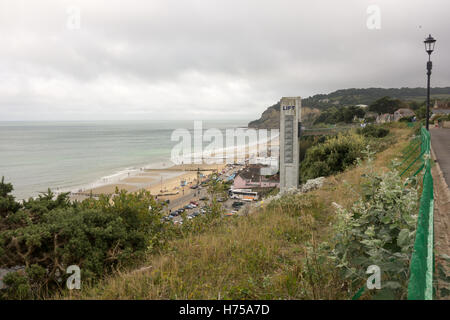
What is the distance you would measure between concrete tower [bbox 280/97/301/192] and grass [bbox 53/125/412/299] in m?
14.2

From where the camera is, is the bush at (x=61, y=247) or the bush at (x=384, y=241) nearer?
the bush at (x=384, y=241)

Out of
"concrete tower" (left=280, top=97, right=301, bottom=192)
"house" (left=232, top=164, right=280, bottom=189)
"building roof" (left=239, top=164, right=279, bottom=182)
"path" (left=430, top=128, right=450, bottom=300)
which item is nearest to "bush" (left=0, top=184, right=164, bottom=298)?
"path" (left=430, top=128, right=450, bottom=300)

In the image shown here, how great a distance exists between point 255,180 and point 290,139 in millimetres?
16569

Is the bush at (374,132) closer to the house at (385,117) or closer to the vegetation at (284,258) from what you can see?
the vegetation at (284,258)

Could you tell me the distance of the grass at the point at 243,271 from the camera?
295cm

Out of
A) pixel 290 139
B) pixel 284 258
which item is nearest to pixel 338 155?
pixel 290 139

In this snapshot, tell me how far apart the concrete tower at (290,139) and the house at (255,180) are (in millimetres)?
12475

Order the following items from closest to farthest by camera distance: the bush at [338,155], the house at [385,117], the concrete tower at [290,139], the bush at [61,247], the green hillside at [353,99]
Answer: the bush at [61,247], the bush at [338,155], the concrete tower at [290,139], the house at [385,117], the green hillside at [353,99]

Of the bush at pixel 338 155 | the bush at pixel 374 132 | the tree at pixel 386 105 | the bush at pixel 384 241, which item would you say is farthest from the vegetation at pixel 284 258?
the tree at pixel 386 105

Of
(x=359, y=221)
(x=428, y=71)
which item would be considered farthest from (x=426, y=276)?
(x=428, y=71)

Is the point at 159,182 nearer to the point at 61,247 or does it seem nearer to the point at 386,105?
the point at 61,247

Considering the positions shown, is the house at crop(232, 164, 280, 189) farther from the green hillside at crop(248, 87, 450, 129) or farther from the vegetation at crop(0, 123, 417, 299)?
the green hillside at crop(248, 87, 450, 129)

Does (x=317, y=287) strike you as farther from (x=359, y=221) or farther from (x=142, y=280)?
(x=142, y=280)

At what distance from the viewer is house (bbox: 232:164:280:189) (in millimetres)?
33375
